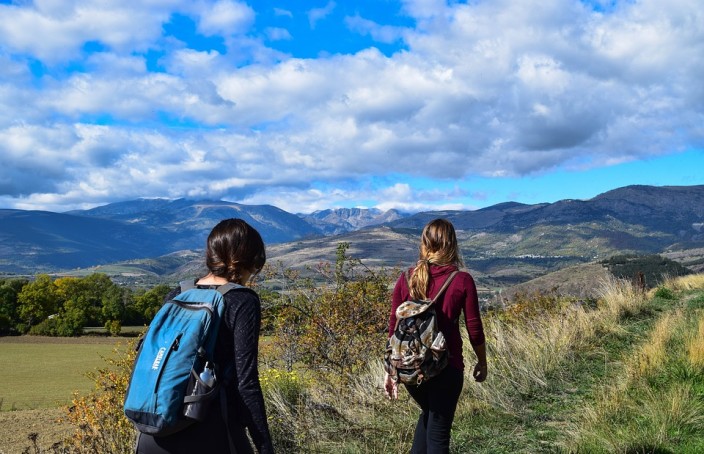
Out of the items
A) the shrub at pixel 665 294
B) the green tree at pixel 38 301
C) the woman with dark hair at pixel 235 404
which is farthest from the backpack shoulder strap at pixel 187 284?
the green tree at pixel 38 301

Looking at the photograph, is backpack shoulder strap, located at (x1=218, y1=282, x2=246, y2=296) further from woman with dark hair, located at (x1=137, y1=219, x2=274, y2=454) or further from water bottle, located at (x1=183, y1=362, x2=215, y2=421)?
water bottle, located at (x1=183, y1=362, x2=215, y2=421)

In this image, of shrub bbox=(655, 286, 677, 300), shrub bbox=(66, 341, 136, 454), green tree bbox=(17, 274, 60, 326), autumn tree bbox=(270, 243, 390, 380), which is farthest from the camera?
green tree bbox=(17, 274, 60, 326)

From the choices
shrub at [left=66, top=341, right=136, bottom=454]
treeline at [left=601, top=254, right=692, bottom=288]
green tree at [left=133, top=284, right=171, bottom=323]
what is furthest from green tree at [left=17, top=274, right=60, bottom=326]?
shrub at [left=66, top=341, right=136, bottom=454]

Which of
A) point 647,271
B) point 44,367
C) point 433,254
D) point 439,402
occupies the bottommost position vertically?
point 44,367

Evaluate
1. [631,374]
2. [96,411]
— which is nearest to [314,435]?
[96,411]

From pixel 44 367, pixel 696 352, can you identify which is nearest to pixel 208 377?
pixel 696 352

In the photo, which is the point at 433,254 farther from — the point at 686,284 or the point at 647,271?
the point at 647,271

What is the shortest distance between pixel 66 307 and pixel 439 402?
222ft

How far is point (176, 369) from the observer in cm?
232

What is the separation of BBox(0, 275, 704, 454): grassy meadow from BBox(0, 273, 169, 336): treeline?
56.4 meters

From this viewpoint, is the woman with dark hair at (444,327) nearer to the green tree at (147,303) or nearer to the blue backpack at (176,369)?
the blue backpack at (176,369)

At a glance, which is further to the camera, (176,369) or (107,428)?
(107,428)

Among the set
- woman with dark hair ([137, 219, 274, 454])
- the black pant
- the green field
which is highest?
woman with dark hair ([137, 219, 274, 454])

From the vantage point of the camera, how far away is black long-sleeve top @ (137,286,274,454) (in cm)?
236
